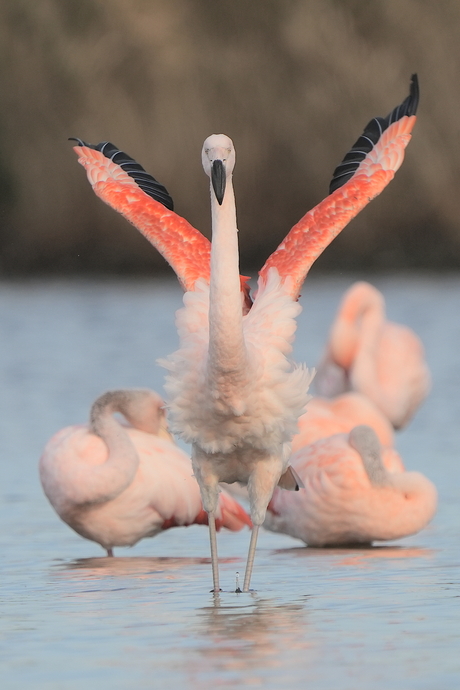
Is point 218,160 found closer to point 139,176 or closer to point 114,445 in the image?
point 114,445

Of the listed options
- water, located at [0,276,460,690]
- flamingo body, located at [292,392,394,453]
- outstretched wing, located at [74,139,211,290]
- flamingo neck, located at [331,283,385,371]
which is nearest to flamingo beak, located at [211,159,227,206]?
outstretched wing, located at [74,139,211,290]

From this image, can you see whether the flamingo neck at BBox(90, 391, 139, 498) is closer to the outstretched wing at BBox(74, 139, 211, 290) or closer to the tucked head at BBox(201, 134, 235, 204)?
the outstretched wing at BBox(74, 139, 211, 290)

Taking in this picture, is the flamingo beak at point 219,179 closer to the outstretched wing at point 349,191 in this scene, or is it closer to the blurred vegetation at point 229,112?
the outstretched wing at point 349,191

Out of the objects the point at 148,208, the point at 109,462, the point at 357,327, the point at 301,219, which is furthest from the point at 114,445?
the point at 357,327

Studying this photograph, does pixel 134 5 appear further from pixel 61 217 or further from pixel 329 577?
pixel 329 577

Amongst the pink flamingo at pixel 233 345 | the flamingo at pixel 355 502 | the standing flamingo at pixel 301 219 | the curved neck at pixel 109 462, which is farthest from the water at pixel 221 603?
the standing flamingo at pixel 301 219

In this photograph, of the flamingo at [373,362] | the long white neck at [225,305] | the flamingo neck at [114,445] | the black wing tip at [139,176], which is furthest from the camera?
the flamingo at [373,362]

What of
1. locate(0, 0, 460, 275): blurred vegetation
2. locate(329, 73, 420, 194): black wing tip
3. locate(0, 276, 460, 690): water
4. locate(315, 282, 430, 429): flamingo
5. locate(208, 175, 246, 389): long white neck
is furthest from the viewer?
locate(0, 0, 460, 275): blurred vegetation

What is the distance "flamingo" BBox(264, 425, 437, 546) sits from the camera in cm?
954

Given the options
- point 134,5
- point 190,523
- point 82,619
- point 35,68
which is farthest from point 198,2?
point 82,619

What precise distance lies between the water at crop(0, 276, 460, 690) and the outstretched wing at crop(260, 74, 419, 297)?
1655mm

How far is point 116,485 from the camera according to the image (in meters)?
9.63

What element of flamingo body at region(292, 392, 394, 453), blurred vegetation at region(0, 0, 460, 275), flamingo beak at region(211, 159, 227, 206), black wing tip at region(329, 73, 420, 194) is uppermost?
blurred vegetation at region(0, 0, 460, 275)

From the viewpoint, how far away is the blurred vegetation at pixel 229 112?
2875cm
